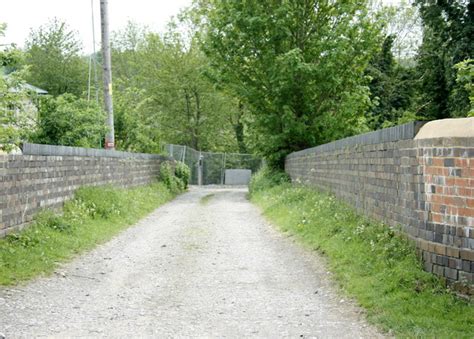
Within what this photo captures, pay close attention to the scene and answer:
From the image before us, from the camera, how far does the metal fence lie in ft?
127

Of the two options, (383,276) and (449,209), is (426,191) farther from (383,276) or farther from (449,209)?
(383,276)

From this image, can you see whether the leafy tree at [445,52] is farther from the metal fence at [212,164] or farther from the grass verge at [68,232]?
the metal fence at [212,164]

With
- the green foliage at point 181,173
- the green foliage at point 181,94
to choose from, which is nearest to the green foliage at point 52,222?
the green foliage at point 181,173

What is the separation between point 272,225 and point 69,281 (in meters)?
6.93

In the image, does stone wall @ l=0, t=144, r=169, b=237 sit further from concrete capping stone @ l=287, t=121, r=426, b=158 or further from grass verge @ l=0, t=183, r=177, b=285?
concrete capping stone @ l=287, t=121, r=426, b=158

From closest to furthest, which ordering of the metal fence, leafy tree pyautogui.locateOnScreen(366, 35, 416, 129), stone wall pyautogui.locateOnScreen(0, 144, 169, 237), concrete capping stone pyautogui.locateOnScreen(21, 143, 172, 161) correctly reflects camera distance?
1. stone wall pyautogui.locateOnScreen(0, 144, 169, 237)
2. concrete capping stone pyautogui.locateOnScreen(21, 143, 172, 161)
3. leafy tree pyautogui.locateOnScreen(366, 35, 416, 129)
4. the metal fence

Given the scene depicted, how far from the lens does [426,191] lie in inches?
272

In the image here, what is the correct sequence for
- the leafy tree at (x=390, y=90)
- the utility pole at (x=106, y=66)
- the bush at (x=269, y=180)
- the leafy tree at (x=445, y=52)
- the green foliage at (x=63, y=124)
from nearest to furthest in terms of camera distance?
1. the green foliage at (x=63, y=124)
2. the utility pole at (x=106, y=66)
3. the leafy tree at (x=445, y=52)
4. the bush at (x=269, y=180)
5. the leafy tree at (x=390, y=90)

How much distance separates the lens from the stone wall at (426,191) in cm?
623

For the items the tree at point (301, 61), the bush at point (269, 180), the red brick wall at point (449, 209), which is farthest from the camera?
the bush at point (269, 180)

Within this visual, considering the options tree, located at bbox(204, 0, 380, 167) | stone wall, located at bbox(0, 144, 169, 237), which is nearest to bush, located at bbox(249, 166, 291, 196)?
tree, located at bbox(204, 0, 380, 167)

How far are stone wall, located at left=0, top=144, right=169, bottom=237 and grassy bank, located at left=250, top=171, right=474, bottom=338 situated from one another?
4579 millimetres

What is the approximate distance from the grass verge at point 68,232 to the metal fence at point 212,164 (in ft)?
69.2

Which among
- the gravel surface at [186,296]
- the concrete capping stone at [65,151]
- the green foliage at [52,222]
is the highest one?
the concrete capping stone at [65,151]
